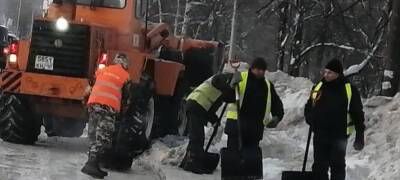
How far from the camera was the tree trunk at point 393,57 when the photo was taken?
14.8m

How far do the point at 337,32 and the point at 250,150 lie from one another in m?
22.0

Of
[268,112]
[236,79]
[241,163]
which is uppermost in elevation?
[236,79]

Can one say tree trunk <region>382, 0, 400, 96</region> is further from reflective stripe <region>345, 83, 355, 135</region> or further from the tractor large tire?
the tractor large tire

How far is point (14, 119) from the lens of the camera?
480 inches

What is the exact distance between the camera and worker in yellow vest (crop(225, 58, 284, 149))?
9172mm

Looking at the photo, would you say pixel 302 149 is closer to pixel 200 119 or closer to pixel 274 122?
pixel 200 119

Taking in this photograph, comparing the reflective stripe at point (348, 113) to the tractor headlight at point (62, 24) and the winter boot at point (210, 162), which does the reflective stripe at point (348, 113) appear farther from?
the tractor headlight at point (62, 24)

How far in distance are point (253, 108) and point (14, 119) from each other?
15.5 ft

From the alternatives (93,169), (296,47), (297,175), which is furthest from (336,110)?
(296,47)

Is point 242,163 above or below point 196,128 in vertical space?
below

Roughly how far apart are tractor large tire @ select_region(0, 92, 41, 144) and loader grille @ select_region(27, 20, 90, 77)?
0.68m

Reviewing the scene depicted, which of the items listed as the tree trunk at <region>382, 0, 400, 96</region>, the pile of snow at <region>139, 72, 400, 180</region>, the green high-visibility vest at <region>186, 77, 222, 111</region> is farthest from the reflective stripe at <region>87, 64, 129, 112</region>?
the tree trunk at <region>382, 0, 400, 96</region>

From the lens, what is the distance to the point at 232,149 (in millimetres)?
9344

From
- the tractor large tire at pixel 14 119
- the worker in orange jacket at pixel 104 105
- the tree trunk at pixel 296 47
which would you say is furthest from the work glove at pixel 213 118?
the tree trunk at pixel 296 47
